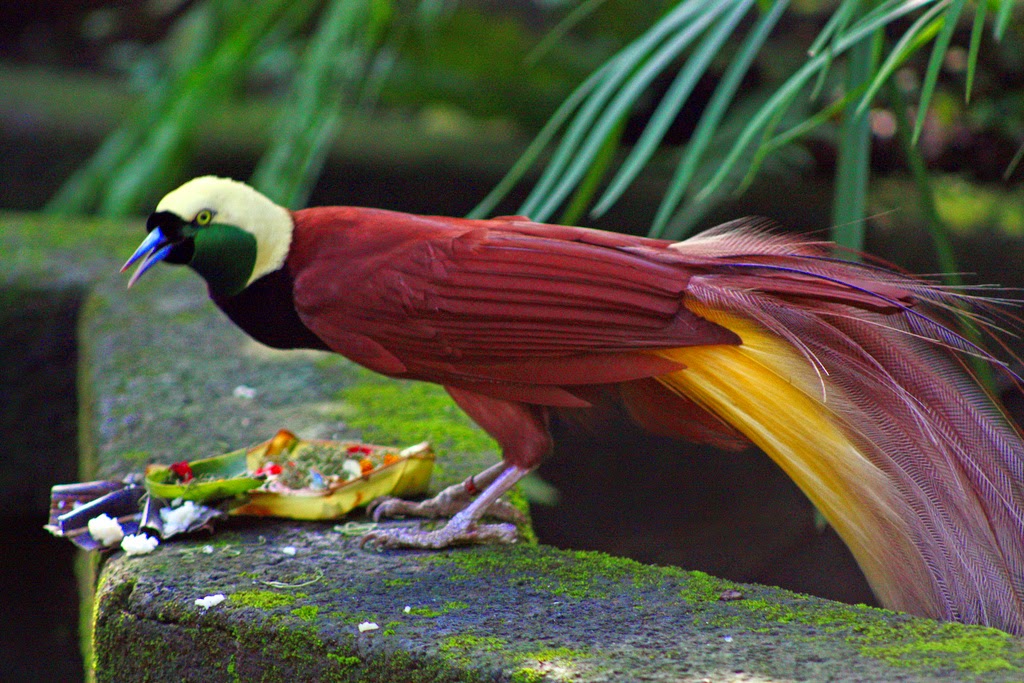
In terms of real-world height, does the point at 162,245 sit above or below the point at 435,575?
above

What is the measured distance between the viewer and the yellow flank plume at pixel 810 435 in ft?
4.38

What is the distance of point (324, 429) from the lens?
1.93 meters

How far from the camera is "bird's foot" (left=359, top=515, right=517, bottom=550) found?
1.53 meters

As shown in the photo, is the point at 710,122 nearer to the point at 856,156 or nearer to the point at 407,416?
the point at 856,156

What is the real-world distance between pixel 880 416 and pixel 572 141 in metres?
0.63

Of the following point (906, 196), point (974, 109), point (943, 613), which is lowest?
point (943, 613)

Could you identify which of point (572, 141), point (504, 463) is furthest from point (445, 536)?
point (572, 141)

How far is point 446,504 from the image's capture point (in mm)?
1627

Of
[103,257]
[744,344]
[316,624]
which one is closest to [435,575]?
[316,624]

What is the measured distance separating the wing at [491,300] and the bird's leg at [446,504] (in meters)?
0.19

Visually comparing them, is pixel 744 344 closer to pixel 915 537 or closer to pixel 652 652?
pixel 915 537

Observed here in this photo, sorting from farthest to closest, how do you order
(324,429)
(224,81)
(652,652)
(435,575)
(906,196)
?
(906,196) → (224,81) → (324,429) → (435,575) → (652,652)

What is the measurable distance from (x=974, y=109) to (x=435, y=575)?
388cm

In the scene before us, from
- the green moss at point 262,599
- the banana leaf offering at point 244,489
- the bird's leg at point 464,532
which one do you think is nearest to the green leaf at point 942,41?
the bird's leg at point 464,532
